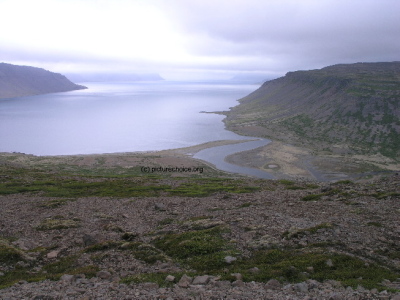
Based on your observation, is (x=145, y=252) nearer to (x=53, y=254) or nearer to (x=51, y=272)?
(x=51, y=272)

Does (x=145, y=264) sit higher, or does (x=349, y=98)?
(x=349, y=98)

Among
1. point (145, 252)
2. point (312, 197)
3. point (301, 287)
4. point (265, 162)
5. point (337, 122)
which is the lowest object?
point (265, 162)

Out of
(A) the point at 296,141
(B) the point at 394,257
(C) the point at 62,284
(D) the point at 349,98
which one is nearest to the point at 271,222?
(B) the point at 394,257

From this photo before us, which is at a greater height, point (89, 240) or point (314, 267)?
point (314, 267)

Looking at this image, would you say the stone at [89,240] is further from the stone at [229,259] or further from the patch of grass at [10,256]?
the stone at [229,259]

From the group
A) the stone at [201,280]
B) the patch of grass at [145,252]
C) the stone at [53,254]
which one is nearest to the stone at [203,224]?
the patch of grass at [145,252]

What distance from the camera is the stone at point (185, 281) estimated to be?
39.2 ft

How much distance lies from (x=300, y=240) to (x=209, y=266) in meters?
5.91

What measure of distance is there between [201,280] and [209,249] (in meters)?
4.07

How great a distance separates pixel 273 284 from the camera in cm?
1188

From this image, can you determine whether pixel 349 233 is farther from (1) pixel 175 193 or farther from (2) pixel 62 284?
(1) pixel 175 193

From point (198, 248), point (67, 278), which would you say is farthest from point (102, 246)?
point (198, 248)

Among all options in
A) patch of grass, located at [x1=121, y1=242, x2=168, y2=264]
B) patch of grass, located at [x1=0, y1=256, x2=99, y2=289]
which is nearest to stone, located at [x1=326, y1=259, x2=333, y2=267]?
patch of grass, located at [x1=121, y1=242, x2=168, y2=264]

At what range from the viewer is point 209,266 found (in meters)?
14.4
